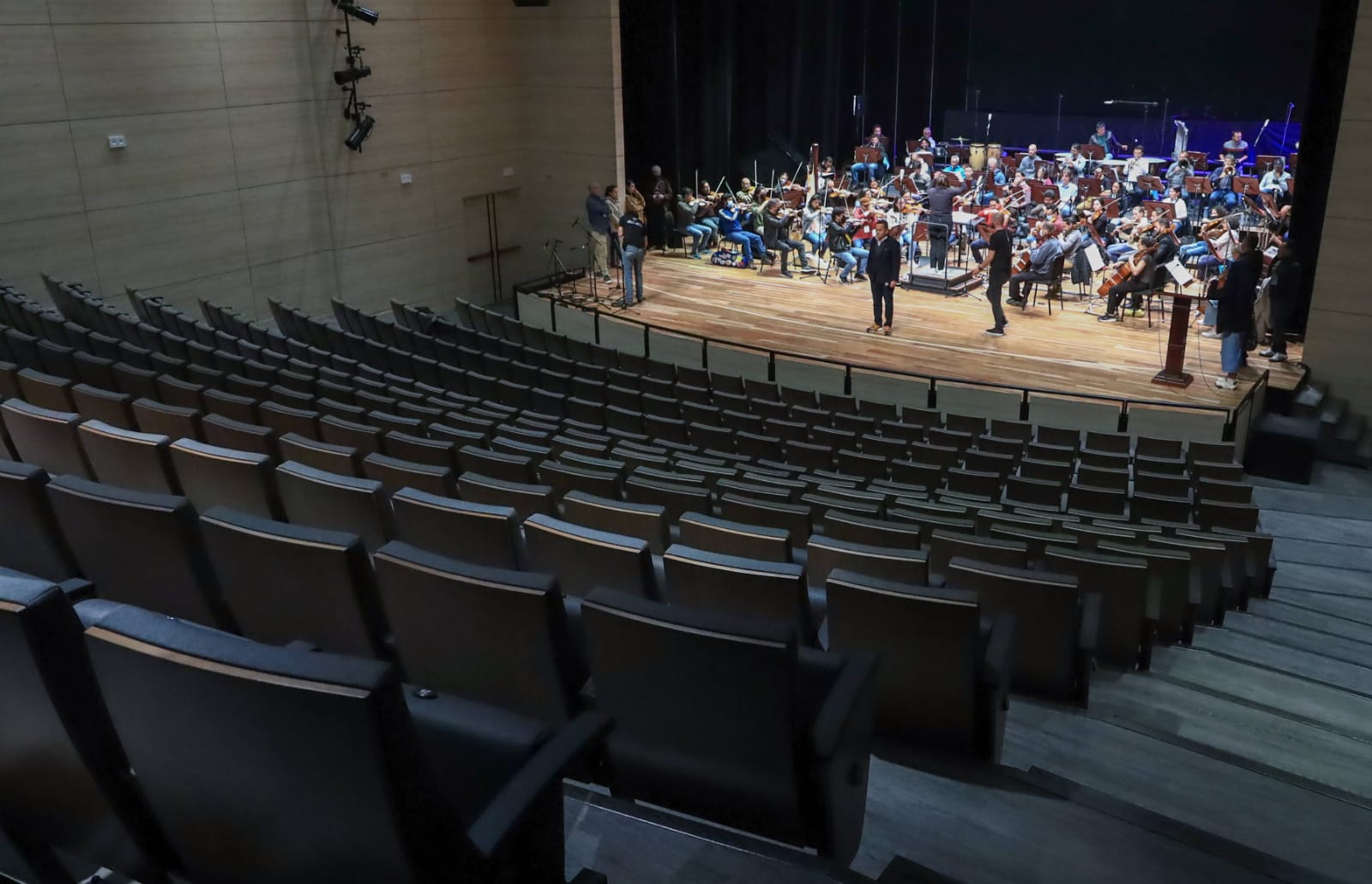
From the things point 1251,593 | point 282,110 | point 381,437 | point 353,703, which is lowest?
point 1251,593

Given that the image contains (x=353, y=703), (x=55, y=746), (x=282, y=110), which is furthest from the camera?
(x=282, y=110)

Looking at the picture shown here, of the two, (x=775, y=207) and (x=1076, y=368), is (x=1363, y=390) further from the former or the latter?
(x=775, y=207)

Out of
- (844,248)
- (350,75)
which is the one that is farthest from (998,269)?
(350,75)

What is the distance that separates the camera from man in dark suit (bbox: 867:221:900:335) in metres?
12.0

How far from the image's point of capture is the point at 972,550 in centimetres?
476

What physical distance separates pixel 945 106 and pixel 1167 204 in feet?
29.9

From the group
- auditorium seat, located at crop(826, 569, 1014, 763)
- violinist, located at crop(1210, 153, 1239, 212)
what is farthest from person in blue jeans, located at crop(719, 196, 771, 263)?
auditorium seat, located at crop(826, 569, 1014, 763)

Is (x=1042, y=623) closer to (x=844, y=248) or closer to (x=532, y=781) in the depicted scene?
(x=532, y=781)

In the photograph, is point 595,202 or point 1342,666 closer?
point 1342,666

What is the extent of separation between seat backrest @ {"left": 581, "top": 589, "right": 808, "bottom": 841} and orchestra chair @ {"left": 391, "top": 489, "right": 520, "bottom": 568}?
3.37ft

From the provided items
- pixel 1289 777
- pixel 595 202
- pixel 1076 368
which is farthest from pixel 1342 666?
pixel 595 202

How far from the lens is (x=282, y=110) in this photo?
1281cm

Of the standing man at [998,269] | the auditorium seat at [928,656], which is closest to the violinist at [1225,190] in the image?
the standing man at [998,269]

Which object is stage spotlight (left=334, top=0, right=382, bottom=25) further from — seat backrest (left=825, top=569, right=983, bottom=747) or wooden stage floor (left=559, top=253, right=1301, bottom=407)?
seat backrest (left=825, top=569, right=983, bottom=747)
